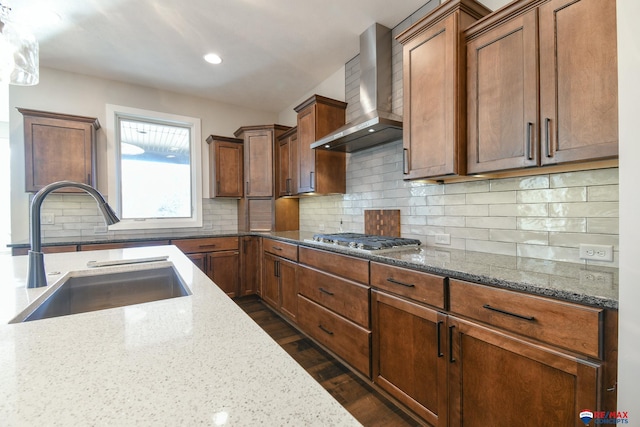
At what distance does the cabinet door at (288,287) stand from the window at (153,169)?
1859mm

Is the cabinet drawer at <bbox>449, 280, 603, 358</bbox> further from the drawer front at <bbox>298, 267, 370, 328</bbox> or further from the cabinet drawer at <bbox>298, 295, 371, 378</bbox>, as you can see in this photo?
the cabinet drawer at <bbox>298, 295, 371, 378</bbox>

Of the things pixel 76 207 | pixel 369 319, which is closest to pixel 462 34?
pixel 369 319

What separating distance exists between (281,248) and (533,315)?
2.37 meters

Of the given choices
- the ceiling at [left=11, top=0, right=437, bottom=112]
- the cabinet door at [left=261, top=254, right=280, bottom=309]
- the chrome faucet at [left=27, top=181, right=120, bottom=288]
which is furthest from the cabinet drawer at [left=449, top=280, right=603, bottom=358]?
the ceiling at [left=11, top=0, right=437, bottom=112]

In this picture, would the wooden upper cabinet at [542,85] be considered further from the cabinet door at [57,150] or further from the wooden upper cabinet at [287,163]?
the cabinet door at [57,150]

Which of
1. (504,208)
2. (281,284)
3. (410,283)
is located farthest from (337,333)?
(504,208)

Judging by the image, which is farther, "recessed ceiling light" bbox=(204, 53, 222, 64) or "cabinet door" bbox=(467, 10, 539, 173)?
"recessed ceiling light" bbox=(204, 53, 222, 64)

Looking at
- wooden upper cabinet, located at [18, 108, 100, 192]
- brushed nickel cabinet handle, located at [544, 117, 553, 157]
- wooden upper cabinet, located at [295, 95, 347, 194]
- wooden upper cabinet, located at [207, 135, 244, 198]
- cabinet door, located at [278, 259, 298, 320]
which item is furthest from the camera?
wooden upper cabinet, located at [207, 135, 244, 198]

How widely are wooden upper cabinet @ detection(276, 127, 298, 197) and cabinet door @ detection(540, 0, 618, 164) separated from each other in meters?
2.60

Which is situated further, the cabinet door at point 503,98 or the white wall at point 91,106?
the white wall at point 91,106

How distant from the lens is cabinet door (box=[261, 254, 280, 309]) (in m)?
3.24

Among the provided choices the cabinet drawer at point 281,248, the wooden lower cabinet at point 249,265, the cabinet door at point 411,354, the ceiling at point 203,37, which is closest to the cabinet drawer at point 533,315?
the cabinet door at point 411,354

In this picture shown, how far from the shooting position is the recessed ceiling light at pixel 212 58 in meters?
3.12

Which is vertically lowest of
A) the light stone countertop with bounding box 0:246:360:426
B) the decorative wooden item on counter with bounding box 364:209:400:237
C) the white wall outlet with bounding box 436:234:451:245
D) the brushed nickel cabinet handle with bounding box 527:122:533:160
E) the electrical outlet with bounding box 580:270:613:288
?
the electrical outlet with bounding box 580:270:613:288
